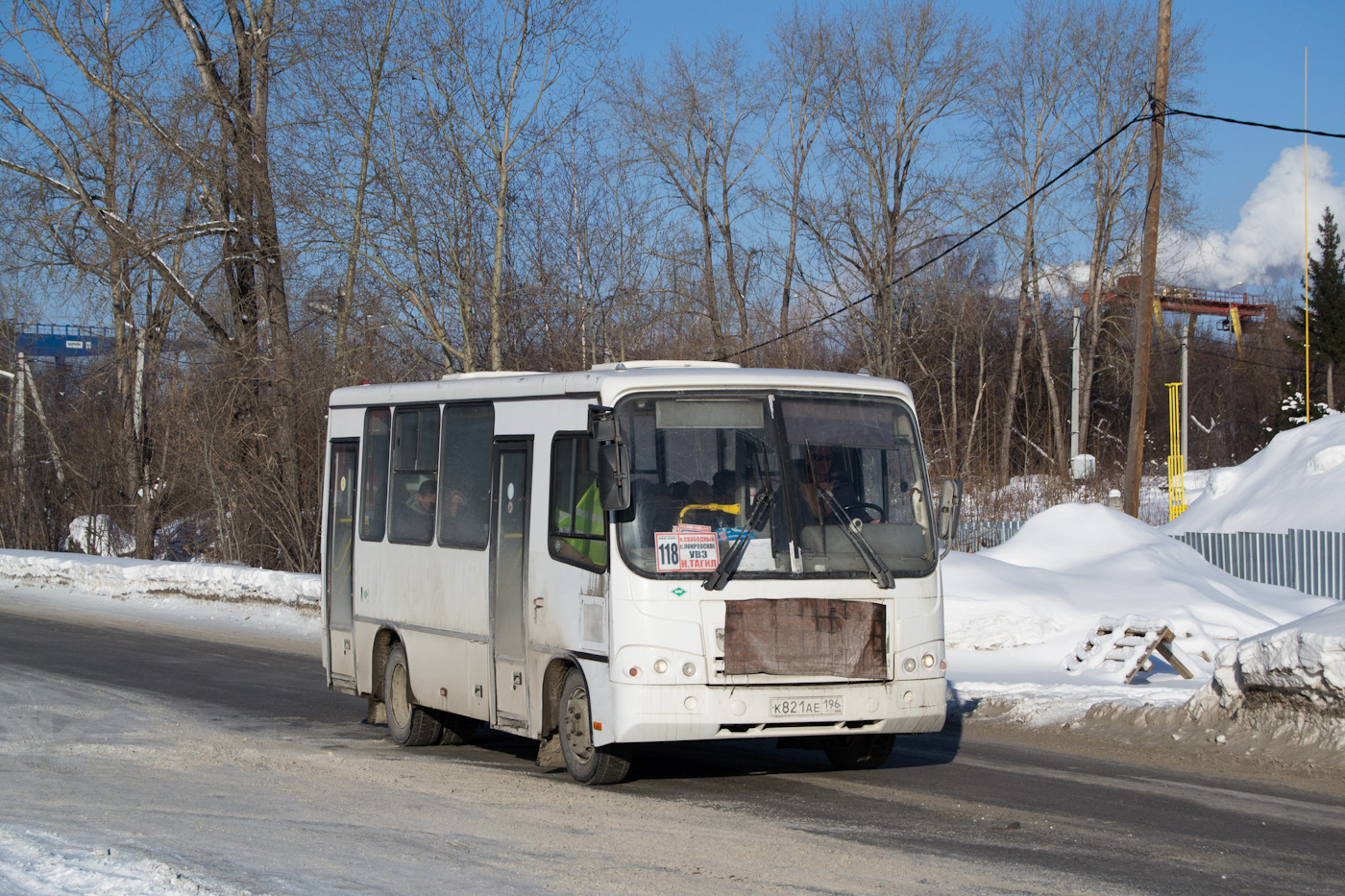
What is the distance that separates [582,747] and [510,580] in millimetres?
1399

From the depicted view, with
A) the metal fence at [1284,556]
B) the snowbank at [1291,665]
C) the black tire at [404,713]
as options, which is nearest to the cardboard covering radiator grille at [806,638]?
the snowbank at [1291,665]

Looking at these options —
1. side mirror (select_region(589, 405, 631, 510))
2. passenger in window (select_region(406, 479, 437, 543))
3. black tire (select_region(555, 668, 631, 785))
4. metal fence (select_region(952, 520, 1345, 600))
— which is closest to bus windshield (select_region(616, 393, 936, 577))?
side mirror (select_region(589, 405, 631, 510))

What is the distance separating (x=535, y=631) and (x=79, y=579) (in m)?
24.9

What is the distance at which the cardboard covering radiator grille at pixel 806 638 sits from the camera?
8.21 meters

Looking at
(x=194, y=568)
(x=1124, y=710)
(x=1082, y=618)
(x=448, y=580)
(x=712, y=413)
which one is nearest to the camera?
(x=712, y=413)

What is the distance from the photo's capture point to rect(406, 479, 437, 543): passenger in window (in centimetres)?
1076

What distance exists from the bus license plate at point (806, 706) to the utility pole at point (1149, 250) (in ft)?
49.4

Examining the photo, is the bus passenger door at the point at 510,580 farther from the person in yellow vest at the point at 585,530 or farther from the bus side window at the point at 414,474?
the bus side window at the point at 414,474

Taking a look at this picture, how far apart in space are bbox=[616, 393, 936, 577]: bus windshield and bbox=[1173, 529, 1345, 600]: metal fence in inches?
730

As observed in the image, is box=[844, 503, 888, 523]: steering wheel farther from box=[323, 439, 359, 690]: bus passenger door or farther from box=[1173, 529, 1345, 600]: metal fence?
box=[1173, 529, 1345, 600]: metal fence

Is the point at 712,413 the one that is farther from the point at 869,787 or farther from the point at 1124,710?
the point at 1124,710

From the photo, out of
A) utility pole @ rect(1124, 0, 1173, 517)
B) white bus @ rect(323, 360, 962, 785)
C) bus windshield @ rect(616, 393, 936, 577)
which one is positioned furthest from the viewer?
utility pole @ rect(1124, 0, 1173, 517)

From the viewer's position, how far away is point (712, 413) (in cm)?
866

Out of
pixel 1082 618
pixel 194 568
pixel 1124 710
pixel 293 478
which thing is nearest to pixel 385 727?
pixel 1124 710
